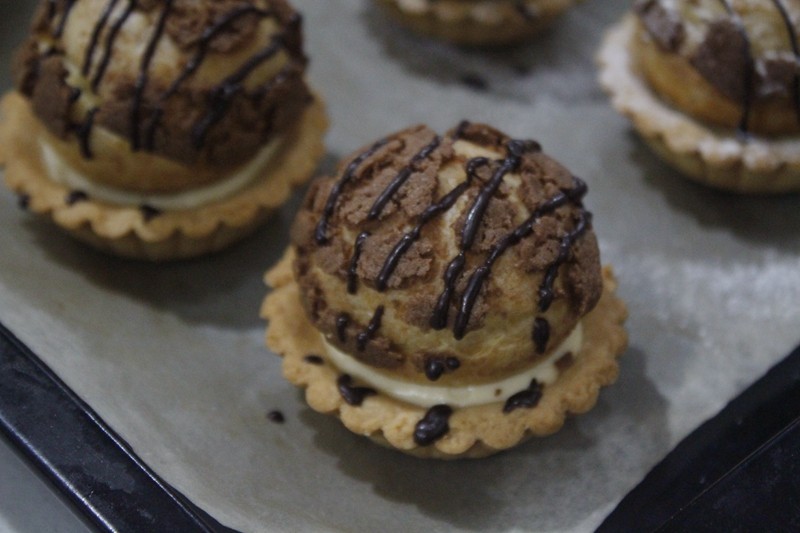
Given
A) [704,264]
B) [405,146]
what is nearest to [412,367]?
[405,146]

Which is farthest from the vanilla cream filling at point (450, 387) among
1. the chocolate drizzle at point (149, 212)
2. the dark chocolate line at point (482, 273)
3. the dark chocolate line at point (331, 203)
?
the chocolate drizzle at point (149, 212)

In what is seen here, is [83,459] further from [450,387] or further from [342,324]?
[450,387]

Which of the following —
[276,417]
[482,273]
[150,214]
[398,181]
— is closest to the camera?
[482,273]

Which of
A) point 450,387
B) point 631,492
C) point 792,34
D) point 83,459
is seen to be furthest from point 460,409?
point 792,34

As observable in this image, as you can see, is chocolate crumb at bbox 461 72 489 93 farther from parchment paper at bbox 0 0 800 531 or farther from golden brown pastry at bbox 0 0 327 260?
golden brown pastry at bbox 0 0 327 260

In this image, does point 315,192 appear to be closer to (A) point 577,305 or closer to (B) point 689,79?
(A) point 577,305

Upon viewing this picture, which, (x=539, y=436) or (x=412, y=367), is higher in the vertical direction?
(x=412, y=367)
